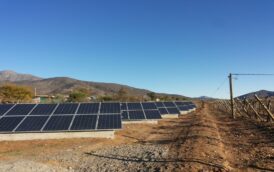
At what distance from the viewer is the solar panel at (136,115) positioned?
112 ft

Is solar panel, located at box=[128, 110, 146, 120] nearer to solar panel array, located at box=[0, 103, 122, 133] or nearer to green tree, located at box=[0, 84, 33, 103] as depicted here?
solar panel array, located at box=[0, 103, 122, 133]

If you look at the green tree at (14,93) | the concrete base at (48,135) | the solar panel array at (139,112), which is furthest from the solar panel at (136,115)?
the green tree at (14,93)

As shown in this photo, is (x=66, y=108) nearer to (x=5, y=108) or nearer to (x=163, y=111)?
(x=5, y=108)

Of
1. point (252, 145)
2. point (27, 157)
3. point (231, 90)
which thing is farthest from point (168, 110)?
point (27, 157)

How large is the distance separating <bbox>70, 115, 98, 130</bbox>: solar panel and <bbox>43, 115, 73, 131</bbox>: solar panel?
474mm

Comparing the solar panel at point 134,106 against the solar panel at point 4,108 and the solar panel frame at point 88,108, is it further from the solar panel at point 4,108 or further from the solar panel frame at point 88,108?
the solar panel at point 4,108

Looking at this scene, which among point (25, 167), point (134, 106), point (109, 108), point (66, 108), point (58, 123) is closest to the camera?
point (25, 167)

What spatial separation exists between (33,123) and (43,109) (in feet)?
8.94

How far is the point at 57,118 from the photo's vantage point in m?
23.7

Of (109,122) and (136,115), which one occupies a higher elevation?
(136,115)

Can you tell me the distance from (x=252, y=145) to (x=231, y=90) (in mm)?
22370

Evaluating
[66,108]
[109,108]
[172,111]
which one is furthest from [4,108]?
[172,111]

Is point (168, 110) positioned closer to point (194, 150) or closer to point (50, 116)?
point (50, 116)

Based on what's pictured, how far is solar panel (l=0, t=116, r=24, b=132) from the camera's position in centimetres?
2203
